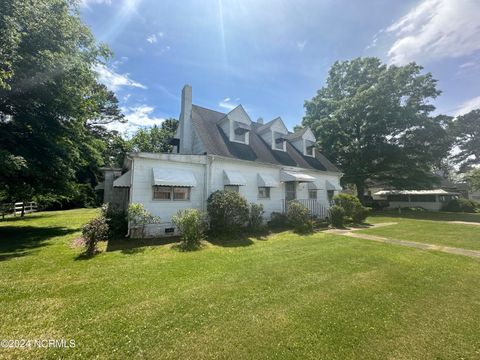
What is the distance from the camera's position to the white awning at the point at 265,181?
1505 centimetres

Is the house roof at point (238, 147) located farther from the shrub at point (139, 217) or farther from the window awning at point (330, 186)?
the shrub at point (139, 217)

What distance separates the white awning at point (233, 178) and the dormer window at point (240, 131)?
3820mm

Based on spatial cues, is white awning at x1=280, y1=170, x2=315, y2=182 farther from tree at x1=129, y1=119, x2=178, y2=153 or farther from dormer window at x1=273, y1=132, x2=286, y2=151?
tree at x1=129, y1=119, x2=178, y2=153

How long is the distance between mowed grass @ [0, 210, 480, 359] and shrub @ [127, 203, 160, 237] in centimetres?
269

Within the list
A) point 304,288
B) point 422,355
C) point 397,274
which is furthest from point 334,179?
point 422,355

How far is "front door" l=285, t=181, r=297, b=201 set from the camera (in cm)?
1730

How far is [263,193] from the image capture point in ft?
51.8

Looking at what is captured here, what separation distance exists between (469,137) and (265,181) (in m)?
51.9

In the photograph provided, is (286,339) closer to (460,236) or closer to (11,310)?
(11,310)

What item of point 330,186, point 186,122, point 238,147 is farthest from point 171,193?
point 330,186

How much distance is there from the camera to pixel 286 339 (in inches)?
131

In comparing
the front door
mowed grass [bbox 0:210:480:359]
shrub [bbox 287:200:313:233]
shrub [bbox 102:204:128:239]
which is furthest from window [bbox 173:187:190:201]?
the front door

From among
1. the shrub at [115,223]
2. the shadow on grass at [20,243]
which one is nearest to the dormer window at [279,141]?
the shrub at [115,223]

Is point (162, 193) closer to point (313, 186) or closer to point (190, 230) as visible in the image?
point (190, 230)
